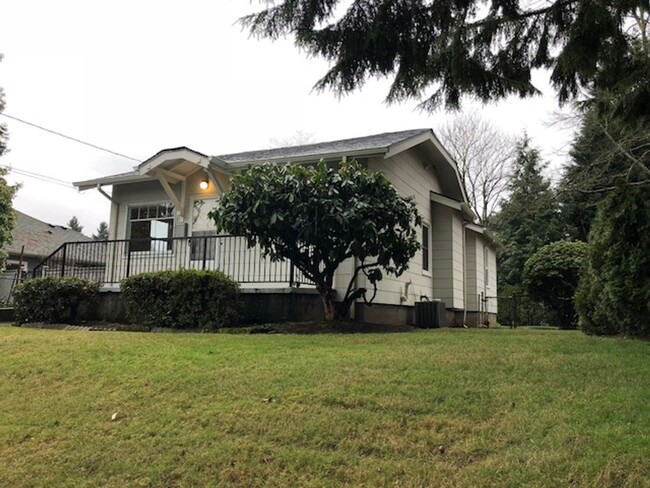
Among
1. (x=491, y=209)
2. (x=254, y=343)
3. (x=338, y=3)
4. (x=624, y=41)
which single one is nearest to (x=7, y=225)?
(x=254, y=343)

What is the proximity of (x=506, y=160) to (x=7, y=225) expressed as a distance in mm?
26094

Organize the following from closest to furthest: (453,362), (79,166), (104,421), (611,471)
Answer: (611,471)
(104,421)
(453,362)
(79,166)

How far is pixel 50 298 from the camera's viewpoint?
32.1ft

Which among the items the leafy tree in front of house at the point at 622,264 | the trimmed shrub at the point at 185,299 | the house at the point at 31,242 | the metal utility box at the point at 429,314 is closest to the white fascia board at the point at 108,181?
the trimmed shrub at the point at 185,299

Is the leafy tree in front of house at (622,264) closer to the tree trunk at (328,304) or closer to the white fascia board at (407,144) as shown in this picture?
the white fascia board at (407,144)

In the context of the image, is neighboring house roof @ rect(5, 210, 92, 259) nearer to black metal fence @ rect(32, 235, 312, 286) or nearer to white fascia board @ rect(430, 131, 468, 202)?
black metal fence @ rect(32, 235, 312, 286)

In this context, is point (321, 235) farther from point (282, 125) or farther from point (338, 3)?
point (282, 125)

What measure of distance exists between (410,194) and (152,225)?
6.23m

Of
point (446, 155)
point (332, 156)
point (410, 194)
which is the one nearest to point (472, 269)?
point (446, 155)

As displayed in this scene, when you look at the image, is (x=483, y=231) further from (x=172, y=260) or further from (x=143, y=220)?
(x=143, y=220)

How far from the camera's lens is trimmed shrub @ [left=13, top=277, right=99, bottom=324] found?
979 cm

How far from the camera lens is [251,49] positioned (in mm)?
4301

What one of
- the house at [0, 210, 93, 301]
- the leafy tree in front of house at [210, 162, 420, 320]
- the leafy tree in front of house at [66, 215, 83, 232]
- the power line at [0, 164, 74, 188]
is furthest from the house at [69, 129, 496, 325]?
the leafy tree in front of house at [66, 215, 83, 232]

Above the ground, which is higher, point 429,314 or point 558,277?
point 558,277
